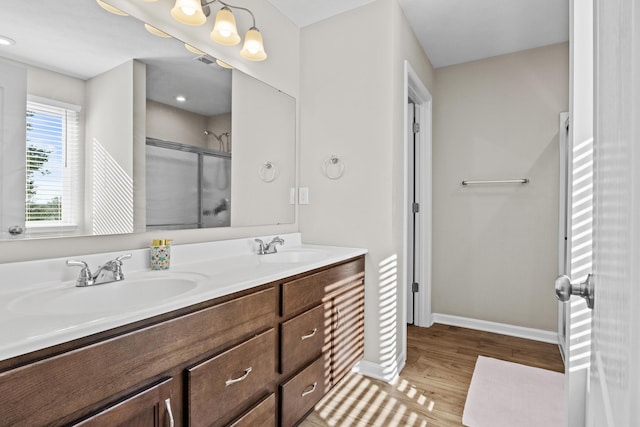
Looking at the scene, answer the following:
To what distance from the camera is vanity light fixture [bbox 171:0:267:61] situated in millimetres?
1528

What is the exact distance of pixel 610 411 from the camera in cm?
39

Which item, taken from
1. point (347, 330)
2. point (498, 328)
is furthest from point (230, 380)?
point (498, 328)

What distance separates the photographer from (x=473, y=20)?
2.38m

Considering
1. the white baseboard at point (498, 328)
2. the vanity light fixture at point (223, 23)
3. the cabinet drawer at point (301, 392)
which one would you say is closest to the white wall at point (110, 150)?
the vanity light fixture at point (223, 23)

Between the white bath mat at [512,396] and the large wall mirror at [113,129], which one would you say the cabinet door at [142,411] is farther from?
the white bath mat at [512,396]

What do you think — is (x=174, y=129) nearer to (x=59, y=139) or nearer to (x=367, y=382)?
(x=59, y=139)

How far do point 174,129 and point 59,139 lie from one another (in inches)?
19.9

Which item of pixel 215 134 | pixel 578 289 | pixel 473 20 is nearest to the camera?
pixel 578 289

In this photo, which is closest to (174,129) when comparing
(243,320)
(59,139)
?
(59,139)

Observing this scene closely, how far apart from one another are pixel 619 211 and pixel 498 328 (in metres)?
3.01

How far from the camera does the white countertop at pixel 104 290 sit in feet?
2.44

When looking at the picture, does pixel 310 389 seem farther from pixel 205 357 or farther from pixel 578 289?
pixel 578 289

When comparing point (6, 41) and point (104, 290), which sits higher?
point (6, 41)

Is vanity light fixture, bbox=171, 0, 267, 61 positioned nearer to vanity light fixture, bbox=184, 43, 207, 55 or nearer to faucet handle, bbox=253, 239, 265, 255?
vanity light fixture, bbox=184, 43, 207, 55
